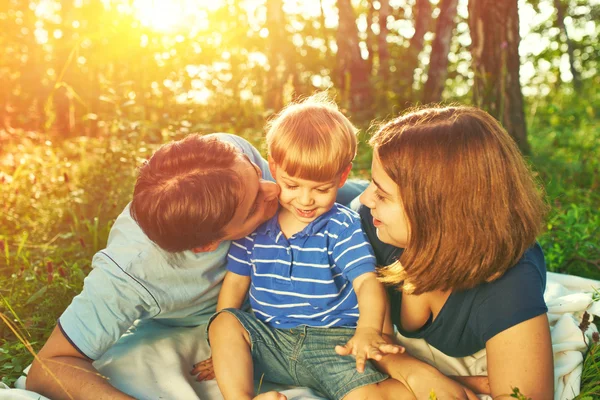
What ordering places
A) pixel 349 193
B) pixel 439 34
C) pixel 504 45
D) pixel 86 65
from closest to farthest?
pixel 349 193 → pixel 504 45 → pixel 86 65 → pixel 439 34

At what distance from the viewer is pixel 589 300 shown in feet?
9.05

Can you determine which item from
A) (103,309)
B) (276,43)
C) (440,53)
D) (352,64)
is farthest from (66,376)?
(352,64)

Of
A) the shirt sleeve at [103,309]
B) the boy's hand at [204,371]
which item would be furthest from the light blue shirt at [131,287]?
the boy's hand at [204,371]

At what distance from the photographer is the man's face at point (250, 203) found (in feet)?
7.49

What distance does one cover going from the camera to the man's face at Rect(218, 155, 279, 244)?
2283 mm

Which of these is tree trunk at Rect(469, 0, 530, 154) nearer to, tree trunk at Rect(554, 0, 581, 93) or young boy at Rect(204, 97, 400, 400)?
young boy at Rect(204, 97, 400, 400)

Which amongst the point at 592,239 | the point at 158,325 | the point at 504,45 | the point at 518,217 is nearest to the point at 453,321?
→ the point at 518,217

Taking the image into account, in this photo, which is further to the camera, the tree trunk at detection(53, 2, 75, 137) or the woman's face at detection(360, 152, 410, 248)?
the tree trunk at detection(53, 2, 75, 137)

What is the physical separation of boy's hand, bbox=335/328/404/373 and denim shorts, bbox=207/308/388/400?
22 cm

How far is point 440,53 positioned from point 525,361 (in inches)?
204

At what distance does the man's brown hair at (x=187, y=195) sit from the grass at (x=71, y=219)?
776 millimetres

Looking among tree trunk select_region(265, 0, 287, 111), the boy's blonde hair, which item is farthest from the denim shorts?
tree trunk select_region(265, 0, 287, 111)

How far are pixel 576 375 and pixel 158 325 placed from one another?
1.74 m

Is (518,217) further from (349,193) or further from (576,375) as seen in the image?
(349,193)
